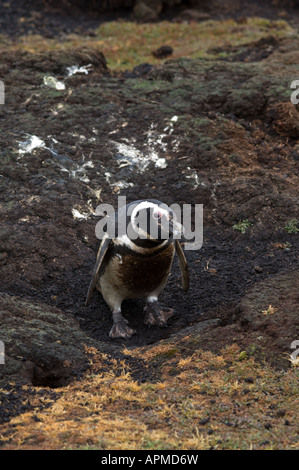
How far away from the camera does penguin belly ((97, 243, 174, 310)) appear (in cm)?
648

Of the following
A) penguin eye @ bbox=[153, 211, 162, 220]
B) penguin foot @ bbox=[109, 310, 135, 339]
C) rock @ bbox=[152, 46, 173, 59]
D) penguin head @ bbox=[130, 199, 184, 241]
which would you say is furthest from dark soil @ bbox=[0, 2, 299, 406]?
rock @ bbox=[152, 46, 173, 59]

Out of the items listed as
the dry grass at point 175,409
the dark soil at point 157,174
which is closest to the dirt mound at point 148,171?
the dark soil at point 157,174

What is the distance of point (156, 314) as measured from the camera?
6.86 m

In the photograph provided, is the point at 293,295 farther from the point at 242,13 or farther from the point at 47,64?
the point at 242,13

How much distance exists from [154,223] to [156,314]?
1223 millimetres

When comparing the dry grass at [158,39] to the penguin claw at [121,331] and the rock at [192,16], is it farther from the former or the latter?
the penguin claw at [121,331]

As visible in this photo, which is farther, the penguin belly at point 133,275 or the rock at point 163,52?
the rock at point 163,52

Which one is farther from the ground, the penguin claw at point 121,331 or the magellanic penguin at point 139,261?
the magellanic penguin at point 139,261

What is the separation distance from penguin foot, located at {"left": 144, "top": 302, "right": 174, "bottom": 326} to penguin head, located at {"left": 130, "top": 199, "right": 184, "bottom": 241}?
1.02 m

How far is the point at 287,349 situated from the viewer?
5363mm

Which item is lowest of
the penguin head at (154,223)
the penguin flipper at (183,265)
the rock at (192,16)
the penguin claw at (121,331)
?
the penguin claw at (121,331)

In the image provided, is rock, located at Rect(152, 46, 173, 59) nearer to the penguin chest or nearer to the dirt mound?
the dirt mound

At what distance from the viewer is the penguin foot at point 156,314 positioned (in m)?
6.83

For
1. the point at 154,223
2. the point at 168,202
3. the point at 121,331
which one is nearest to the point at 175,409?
the point at 154,223
